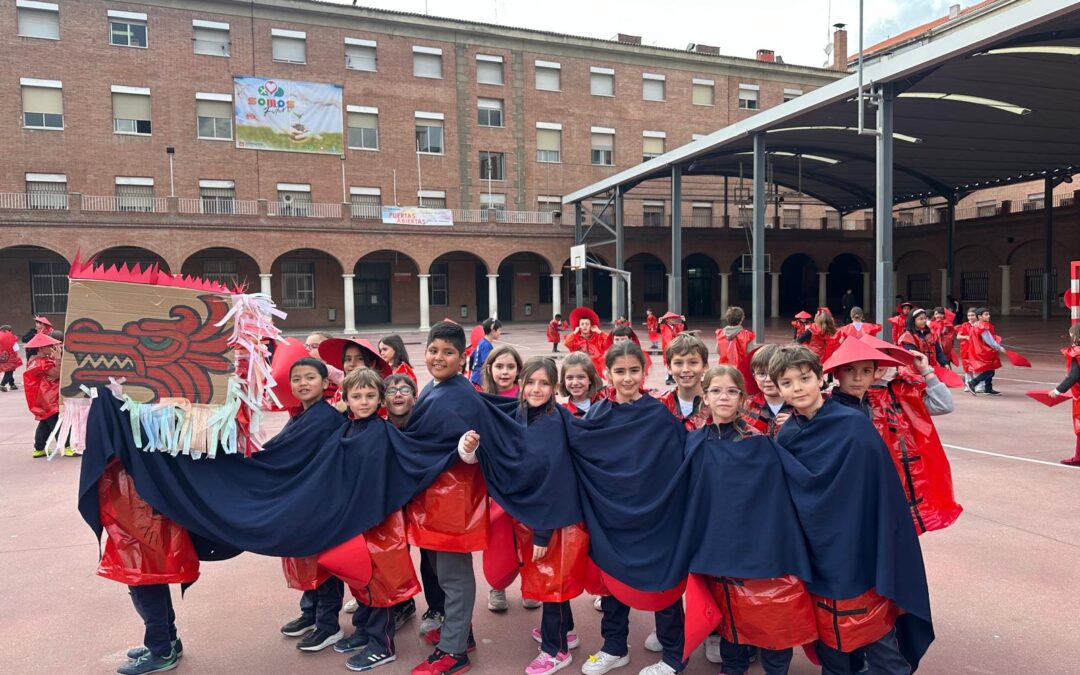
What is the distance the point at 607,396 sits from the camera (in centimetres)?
351

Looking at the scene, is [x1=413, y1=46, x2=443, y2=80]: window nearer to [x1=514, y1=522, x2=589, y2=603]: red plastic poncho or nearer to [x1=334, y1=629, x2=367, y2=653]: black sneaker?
[x1=334, y1=629, x2=367, y2=653]: black sneaker

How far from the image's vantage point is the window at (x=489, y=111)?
35656mm

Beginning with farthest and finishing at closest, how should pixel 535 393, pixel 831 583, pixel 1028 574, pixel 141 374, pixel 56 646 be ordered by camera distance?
pixel 1028 574 → pixel 56 646 → pixel 535 393 → pixel 141 374 → pixel 831 583

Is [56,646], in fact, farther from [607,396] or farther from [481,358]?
[481,358]

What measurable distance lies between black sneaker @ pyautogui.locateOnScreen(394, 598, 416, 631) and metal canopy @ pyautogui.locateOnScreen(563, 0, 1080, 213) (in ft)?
41.9

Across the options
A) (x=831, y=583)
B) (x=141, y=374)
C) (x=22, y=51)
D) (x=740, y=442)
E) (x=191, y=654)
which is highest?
(x=22, y=51)

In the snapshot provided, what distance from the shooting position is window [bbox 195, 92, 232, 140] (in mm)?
30812

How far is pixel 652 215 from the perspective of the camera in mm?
38406

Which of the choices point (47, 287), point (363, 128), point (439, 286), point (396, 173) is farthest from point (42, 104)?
point (439, 286)

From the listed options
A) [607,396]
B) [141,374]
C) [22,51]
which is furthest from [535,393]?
[22,51]

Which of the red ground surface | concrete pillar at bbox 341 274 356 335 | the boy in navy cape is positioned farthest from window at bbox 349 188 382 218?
the boy in navy cape

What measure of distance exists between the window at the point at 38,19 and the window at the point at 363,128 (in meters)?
12.2

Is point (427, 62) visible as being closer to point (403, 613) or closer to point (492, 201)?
point (492, 201)

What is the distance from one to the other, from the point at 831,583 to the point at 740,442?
0.65m
